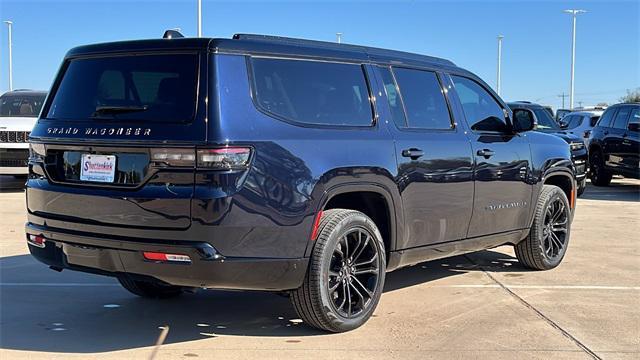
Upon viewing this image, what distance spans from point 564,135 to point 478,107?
7.17 m

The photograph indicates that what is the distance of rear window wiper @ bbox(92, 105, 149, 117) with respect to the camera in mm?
4090

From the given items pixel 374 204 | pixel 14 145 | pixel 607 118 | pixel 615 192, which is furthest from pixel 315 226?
pixel 607 118

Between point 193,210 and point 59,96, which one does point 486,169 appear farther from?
point 59,96

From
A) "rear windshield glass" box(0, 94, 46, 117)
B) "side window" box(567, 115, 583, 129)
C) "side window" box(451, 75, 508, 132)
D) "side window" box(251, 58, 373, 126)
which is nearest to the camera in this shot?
A: "side window" box(251, 58, 373, 126)

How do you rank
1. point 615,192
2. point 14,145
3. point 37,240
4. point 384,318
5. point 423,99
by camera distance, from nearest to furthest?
point 37,240, point 384,318, point 423,99, point 14,145, point 615,192

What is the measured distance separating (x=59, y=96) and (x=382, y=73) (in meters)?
2.33

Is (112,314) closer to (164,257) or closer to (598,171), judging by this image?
(164,257)

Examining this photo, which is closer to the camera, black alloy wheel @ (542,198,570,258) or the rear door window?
black alloy wheel @ (542,198,570,258)

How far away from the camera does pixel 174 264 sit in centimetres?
389

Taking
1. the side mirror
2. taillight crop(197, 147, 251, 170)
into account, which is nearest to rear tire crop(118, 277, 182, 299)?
taillight crop(197, 147, 251, 170)

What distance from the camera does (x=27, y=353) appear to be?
165 inches

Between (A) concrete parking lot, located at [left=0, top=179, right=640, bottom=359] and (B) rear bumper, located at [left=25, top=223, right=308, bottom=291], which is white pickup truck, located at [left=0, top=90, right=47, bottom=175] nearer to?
(A) concrete parking lot, located at [left=0, top=179, right=640, bottom=359]

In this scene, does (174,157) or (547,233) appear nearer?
(174,157)

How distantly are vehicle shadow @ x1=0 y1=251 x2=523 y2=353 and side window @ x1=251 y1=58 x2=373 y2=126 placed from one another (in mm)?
1514
